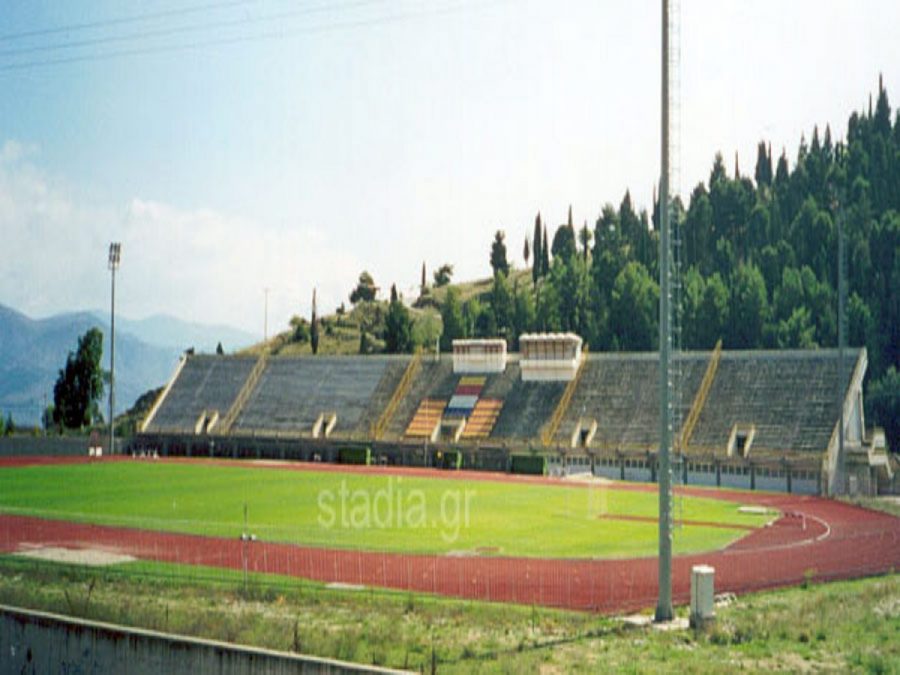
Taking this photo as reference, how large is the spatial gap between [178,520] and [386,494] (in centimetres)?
1439

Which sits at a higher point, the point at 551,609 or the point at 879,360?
the point at 879,360

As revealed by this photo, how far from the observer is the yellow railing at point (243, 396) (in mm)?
82438

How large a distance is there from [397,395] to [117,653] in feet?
204

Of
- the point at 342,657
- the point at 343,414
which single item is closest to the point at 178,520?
the point at 342,657

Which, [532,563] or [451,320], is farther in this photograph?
[451,320]

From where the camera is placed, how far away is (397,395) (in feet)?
260

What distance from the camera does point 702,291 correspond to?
101938mm

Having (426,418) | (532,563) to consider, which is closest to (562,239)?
(426,418)

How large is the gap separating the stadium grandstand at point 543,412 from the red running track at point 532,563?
1913cm

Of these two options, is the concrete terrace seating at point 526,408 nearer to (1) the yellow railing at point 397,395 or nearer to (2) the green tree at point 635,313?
(1) the yellow railing at point 397,395

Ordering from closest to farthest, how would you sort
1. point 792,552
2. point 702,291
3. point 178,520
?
point 792,552 → point 178,520 → point 702,291

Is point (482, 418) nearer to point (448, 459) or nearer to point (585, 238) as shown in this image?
point (448, 459)

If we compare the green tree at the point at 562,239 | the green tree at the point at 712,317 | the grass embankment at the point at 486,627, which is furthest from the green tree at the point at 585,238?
the grass embankment at the point at 486,627

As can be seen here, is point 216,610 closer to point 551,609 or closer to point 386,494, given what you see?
point 551,609
